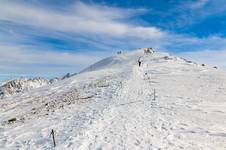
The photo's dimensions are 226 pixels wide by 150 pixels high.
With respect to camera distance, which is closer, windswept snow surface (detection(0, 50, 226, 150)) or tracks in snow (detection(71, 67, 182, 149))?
tracks in snow (detection(71, 67, 182, 149))

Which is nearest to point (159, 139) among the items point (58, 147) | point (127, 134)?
point (127, 134)

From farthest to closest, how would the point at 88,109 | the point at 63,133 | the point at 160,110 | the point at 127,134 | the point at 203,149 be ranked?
the point at 88,109
the point at 160,110
the point at 63,133
the point at 127,134
the point at 203,149

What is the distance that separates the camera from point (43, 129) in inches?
736

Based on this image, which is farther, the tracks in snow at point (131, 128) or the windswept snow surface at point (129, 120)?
the windswept snow surface at point (129, 120)

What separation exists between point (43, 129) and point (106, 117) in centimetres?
426

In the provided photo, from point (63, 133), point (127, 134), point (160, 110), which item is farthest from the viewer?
point (160, 110)

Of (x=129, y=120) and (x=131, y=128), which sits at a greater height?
(x=129, y=120)

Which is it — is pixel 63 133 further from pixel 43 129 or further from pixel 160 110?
pixel 160 110

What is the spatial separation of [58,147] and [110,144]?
267cm

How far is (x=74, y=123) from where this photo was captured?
1922 cm

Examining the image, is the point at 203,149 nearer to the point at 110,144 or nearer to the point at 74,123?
the point at 110,144

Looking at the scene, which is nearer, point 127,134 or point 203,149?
point 203,149

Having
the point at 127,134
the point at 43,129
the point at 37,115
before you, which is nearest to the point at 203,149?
the point at 127,134

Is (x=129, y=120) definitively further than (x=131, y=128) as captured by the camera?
Yes
